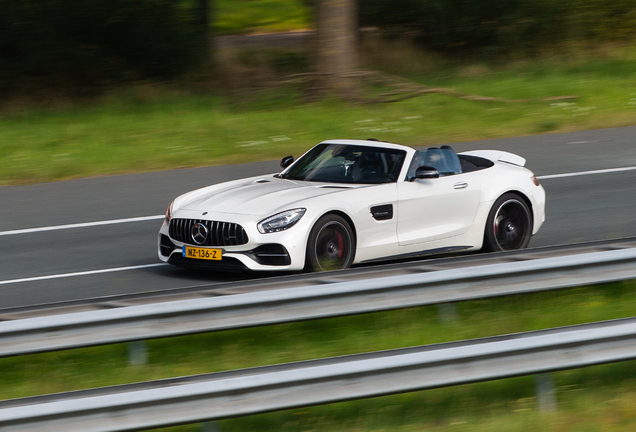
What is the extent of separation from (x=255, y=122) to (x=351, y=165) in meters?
9.74

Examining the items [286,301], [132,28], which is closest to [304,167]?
[286,301]

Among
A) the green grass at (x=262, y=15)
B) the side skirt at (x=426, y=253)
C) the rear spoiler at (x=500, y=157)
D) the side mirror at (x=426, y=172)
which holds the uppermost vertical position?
the green grass at (x=262, y=15)

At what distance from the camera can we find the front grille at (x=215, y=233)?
859 centimetres

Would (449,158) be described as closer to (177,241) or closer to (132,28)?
(177,241)

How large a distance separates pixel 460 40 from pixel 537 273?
20528mm

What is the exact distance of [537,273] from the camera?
259 inches

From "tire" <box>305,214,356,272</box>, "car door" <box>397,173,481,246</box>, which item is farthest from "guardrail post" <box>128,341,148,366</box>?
"car door" <box>397,173,481,246</box>

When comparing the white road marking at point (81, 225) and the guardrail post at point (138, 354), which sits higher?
the white road marking at point (81, 225)

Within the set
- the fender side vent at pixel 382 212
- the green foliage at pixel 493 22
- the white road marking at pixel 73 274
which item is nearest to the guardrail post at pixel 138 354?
the fender side vent at pixel 382 212

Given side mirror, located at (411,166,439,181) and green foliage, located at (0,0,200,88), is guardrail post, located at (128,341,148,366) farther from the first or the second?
green foliage, located at (0,0,200,88)

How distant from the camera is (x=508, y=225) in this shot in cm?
1012

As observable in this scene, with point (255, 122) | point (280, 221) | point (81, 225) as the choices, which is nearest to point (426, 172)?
point (280, 221)

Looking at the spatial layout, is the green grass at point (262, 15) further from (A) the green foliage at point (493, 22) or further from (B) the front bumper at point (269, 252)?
(B) the front bumper at point (269, 252)

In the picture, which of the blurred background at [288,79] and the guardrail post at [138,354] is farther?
the blurred background at [288,79]
